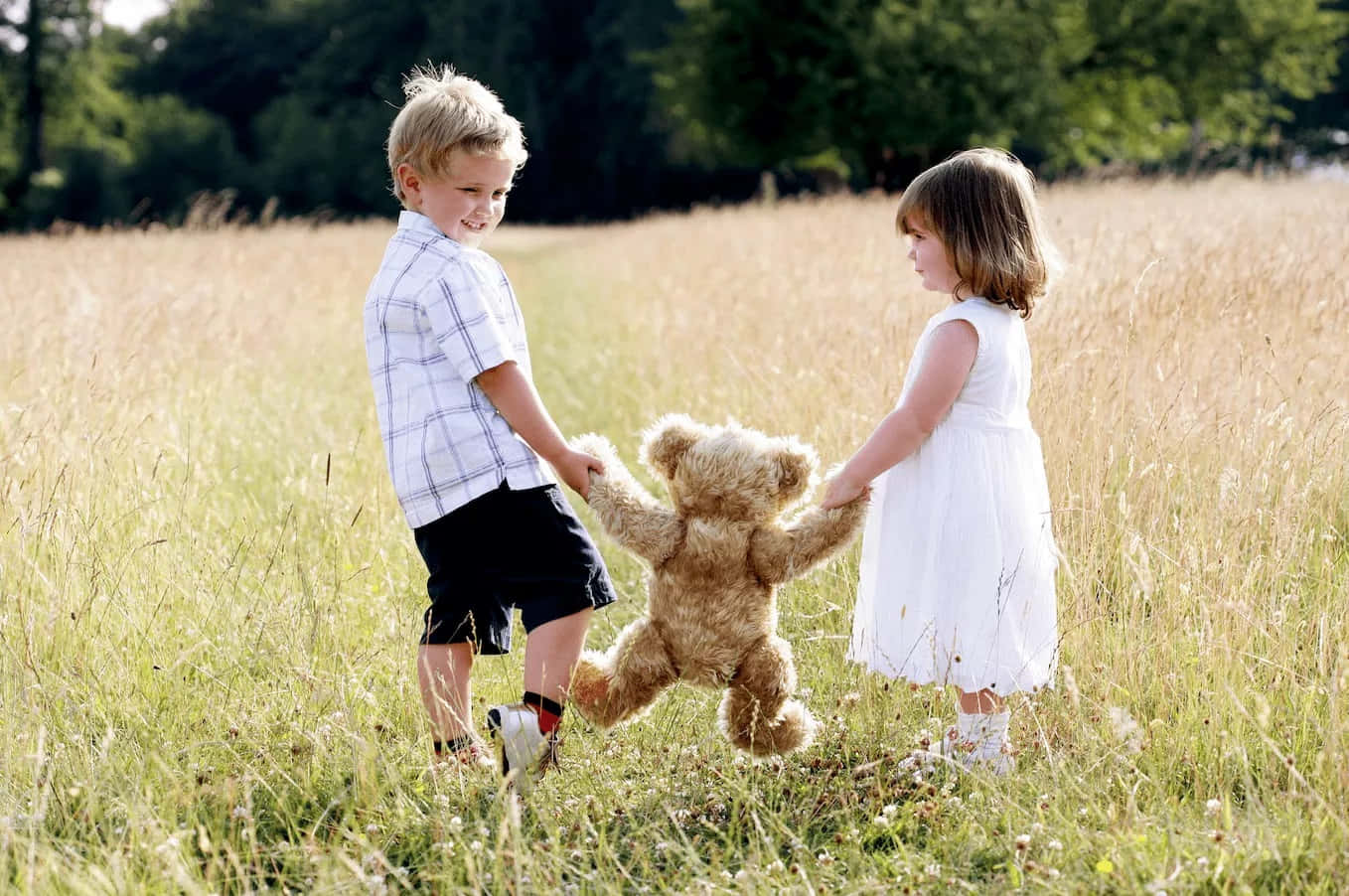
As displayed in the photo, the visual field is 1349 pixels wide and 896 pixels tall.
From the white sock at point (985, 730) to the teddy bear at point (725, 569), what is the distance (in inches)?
14.1

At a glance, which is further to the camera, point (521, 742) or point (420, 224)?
point (420, 224)

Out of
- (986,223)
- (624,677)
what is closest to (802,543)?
(624,677)

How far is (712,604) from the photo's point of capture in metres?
2.50

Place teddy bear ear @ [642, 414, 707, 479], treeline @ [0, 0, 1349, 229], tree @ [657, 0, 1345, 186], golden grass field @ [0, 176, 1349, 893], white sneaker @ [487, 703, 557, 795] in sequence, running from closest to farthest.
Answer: golden grass field @ [0, 176, 1349, 893], white sneaker @ [487, 703, 557, 795], teddy bear ear @ [642, 414, 707, 479], tree @ [657, 0, 1345, 186], treeline @ [0, 0, 1349, 229]

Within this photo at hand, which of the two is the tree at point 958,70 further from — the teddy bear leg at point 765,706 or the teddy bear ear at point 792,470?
the teddy bear leg at point 765,706

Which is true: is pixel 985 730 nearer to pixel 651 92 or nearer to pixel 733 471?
pixel 733 471

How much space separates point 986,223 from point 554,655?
1.35 metres

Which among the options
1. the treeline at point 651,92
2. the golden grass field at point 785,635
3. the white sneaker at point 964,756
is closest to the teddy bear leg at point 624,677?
the golden grass field at point 785,635

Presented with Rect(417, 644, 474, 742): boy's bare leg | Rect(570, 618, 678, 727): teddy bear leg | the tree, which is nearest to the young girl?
Rect(570, 618, 678, 727): teddy bear leg

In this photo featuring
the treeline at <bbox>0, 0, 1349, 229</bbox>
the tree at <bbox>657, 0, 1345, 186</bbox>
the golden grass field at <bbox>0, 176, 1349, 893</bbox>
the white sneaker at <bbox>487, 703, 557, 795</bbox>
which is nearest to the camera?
the golden grass field at <bbox>0, 176, 1349, 893</bbox>

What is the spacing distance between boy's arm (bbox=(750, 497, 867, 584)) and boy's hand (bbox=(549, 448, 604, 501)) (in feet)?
1.25

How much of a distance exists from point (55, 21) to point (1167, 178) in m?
40.3

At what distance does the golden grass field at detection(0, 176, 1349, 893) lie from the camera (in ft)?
6.97

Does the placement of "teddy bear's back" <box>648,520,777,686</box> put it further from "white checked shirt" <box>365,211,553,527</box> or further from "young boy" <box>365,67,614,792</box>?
"white checked shirt" <box>365,211,553,527</box>
